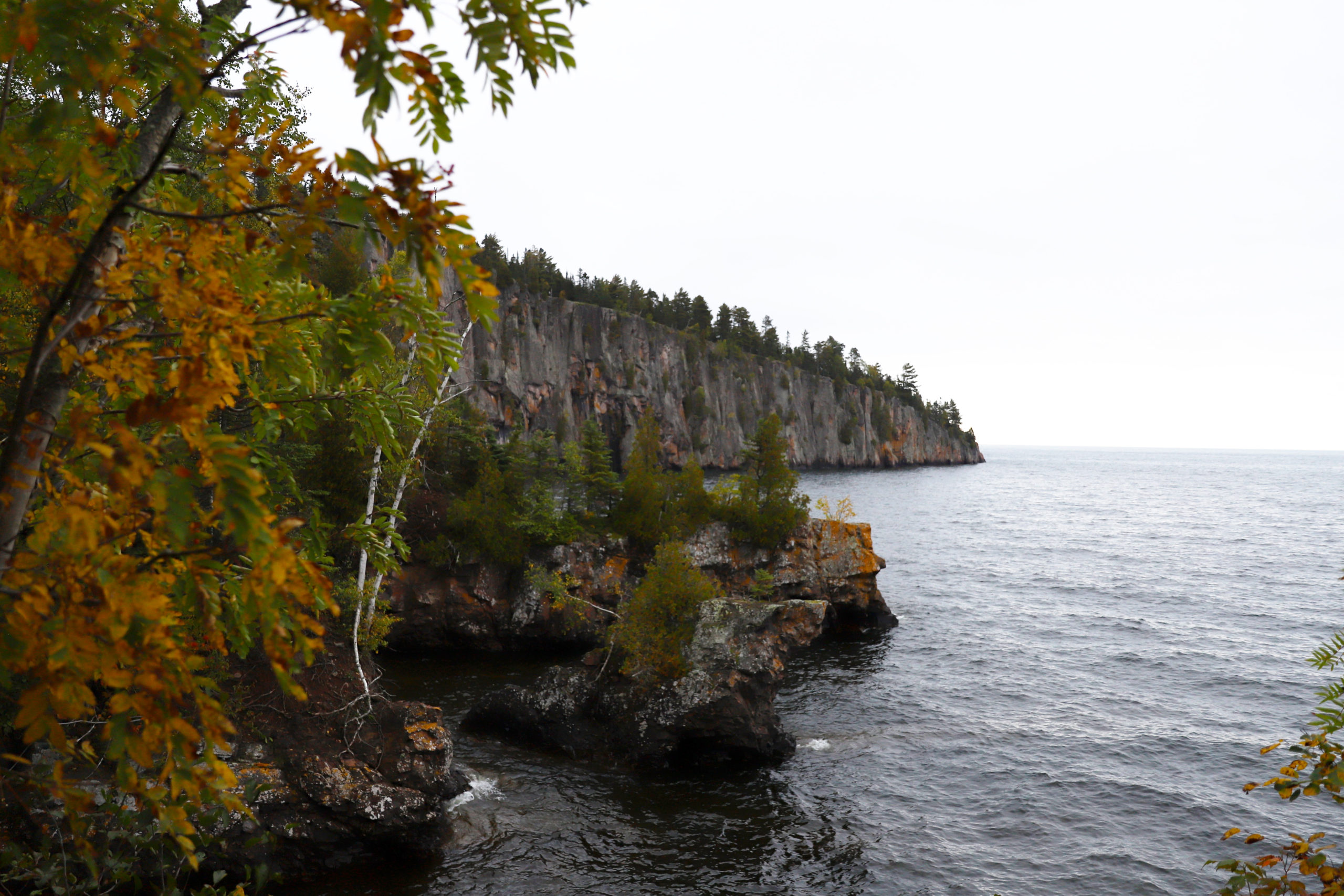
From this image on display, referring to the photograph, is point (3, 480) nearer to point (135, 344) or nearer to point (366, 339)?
point (135, 344)

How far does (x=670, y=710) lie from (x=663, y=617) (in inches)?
111

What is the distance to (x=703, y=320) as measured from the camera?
12731 centimetres

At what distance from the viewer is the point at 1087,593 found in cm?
4616

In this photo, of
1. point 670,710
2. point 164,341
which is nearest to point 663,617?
point 670,710

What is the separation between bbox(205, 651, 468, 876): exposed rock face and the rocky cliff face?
163 ft

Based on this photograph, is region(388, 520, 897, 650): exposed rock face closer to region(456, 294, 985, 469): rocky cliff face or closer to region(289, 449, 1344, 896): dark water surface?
region(289, 449, 1344, 896): dark water surface

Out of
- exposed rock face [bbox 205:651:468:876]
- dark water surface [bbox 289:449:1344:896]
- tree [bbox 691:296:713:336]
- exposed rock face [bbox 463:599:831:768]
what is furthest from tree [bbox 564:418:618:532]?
tree [bbox 691:296:713:336]

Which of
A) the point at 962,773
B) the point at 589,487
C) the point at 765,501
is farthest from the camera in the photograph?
the point at 765,501

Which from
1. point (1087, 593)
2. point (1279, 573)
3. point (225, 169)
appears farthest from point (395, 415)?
point (1279, 573)

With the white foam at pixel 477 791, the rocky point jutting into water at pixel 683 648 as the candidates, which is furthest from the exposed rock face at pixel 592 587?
the white foam at pixel 477 791

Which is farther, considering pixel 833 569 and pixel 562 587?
pixel 833 569

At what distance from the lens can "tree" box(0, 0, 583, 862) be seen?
2141 millimetres

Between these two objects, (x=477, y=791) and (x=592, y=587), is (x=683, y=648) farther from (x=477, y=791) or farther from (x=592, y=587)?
(x=592, y=587)

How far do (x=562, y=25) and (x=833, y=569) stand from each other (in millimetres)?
33455
